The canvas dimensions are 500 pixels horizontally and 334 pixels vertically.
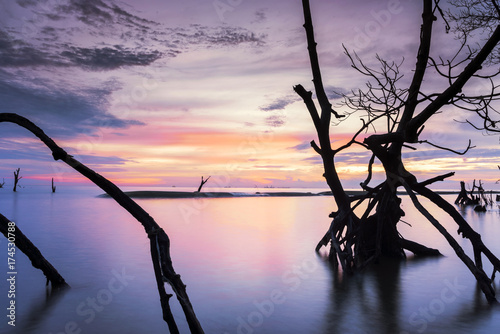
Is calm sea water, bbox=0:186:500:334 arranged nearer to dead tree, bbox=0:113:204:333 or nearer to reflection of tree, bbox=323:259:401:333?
reflection of tree, bbox=323:259:401:333

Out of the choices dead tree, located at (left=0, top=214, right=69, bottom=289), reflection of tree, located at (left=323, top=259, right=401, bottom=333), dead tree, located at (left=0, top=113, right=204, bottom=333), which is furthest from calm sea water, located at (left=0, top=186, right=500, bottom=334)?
dead tree, located at (left=0, top=113, right=204, bottom=333)

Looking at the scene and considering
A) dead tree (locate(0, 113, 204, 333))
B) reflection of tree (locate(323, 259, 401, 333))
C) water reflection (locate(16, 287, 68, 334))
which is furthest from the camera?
reflection of tree (locate(323, 259, 401, 333))

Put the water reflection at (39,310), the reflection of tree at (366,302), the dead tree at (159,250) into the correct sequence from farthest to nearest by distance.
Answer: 1. the reflection of tree at (366,302)
2. the water reflection at (39,310)
3. the dead tree at (159,250)

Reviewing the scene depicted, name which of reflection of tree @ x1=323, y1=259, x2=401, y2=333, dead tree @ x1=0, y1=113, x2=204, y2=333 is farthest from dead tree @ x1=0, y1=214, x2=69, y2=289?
reflection of tree @ x1=323, y1=259, x2=401, y2=333

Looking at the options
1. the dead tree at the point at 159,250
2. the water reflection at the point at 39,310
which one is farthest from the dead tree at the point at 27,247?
the dead tree at the point at 159,250

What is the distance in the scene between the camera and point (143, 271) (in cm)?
901

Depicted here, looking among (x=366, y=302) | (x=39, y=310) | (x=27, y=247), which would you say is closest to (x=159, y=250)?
(x=27, y=247)

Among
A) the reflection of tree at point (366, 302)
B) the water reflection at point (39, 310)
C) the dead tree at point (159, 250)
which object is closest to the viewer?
the dead tree at point (159, 250)

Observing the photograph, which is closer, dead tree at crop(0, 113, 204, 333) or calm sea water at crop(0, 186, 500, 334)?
dead tree at crop(0, 113, 204, 333)

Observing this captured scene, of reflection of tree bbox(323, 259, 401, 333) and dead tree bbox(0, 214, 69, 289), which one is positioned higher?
dead tree bbox(0, 214, 69, 289)

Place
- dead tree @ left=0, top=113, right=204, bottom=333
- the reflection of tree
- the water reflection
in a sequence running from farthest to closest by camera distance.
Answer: the reflection of tree
the water reflection
dead tree @ left=0, top=113, right=204, bottom=333

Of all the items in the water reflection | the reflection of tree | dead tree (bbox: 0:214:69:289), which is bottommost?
the water reflection

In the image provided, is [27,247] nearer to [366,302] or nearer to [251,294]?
[251,294]

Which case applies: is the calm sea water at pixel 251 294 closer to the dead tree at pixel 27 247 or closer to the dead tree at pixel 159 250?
the dead tree at pixel 27 247
